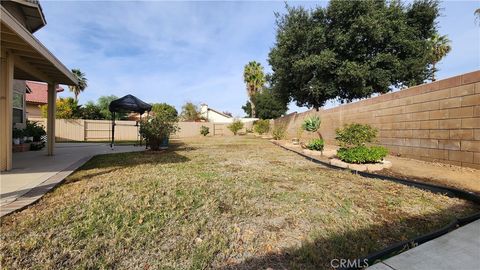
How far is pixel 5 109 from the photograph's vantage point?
473 cm

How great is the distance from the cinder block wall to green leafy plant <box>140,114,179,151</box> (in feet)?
24.4

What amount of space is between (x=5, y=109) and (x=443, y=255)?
23.1ft

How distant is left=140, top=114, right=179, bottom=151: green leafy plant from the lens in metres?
8.96

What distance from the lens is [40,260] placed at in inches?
72.2

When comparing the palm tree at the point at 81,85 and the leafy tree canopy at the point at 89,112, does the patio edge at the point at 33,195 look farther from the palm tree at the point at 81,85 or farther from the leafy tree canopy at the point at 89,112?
the palm tree at the point at 81,85

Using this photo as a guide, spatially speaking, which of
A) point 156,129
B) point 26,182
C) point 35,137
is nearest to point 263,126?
point 156,129

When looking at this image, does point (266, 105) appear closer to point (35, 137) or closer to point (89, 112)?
point (89, 112)

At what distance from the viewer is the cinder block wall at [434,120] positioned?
15.8 feet

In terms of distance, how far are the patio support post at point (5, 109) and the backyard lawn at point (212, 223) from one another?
1.79 meters

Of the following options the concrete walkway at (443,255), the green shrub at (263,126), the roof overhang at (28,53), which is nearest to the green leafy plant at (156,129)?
the roof overhang at (28,53)

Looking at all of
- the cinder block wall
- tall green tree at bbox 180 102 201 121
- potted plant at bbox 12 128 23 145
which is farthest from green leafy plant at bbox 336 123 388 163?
tall green tree at bbox 180 102 201 121

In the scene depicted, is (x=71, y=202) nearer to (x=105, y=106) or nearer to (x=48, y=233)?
(x=48, y=233)

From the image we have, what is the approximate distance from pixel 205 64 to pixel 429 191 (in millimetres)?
15880

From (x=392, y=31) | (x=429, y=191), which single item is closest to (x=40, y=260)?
(x=429, y=191)
